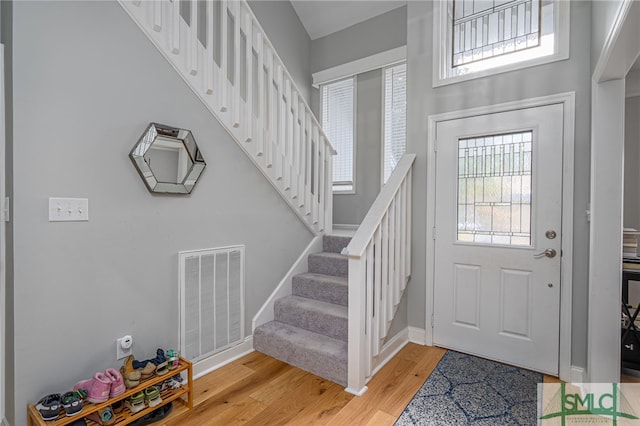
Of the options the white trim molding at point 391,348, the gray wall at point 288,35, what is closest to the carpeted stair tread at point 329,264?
the white trim molding at point 391,348

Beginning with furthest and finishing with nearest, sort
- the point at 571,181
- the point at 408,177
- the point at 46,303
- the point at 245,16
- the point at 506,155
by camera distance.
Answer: the point at 408,177
the point at 245,16
the point at 506,155
the point at 571,181
the point at 46,303

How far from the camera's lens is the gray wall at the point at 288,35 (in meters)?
3.89

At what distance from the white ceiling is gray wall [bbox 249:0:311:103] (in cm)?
12

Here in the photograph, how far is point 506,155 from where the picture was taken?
2.53 meters

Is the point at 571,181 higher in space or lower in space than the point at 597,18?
lower

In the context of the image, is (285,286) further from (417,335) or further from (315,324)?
(417,335)

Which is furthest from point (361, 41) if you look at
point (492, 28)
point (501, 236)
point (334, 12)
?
point (501, 236)

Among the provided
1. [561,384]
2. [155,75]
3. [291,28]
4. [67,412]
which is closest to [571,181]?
[561,384]

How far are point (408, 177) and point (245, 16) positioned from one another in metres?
1.88

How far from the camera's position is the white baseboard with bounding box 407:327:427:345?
9.54 feet

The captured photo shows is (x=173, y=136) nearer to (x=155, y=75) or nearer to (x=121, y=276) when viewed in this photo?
(x=155, y=75)

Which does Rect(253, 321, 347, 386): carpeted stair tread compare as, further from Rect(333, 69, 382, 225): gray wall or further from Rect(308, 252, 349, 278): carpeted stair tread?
Rect(333, 69, 382, 225): gray wall

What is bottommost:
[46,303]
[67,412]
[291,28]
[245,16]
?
[67,412]

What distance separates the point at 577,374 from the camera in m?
2.27
